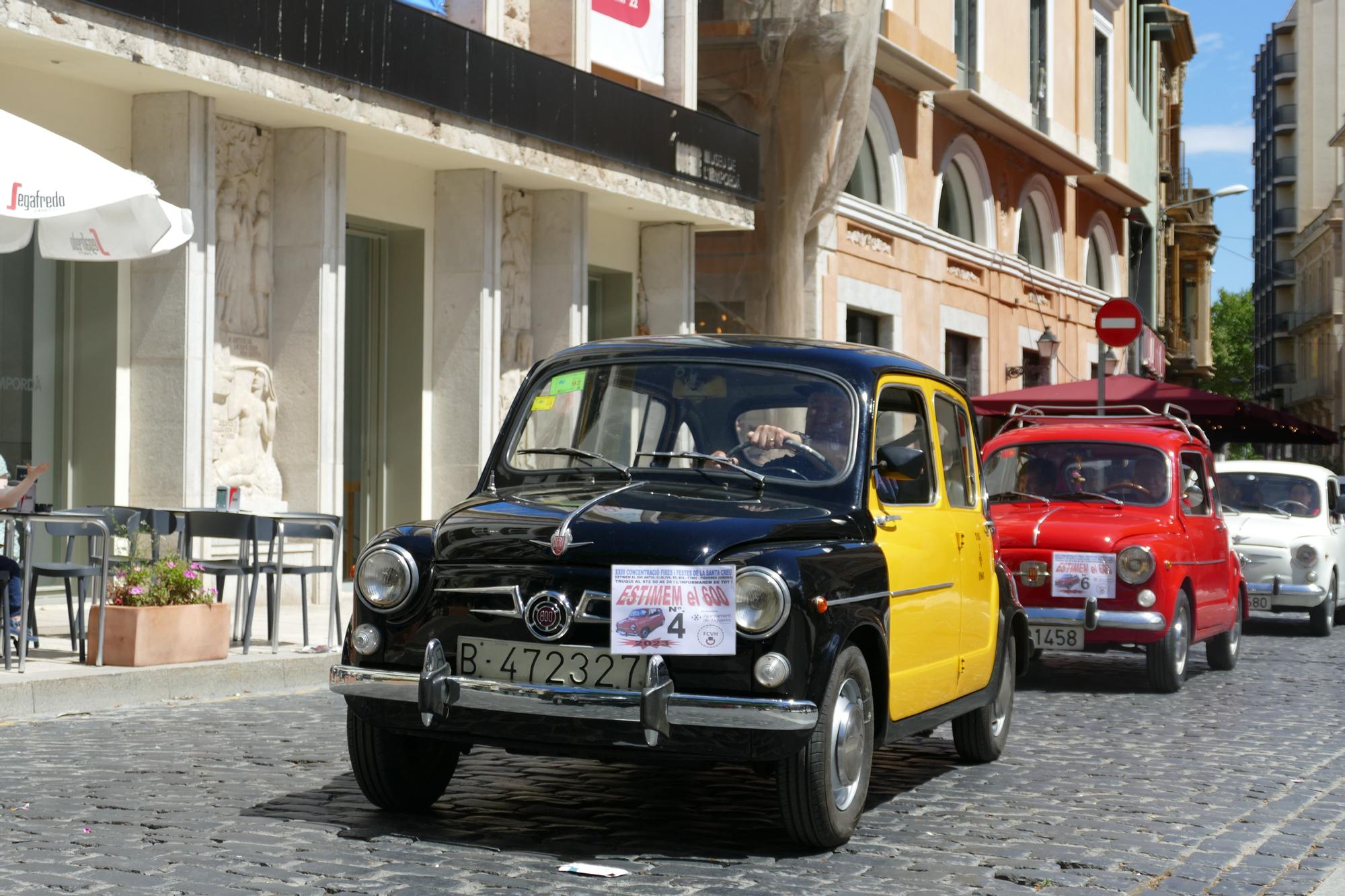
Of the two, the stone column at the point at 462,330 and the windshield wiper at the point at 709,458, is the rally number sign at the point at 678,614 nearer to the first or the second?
the windshield wiper at the point at 709,458

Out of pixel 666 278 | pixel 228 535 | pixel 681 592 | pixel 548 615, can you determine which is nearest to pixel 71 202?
pixel 228 535

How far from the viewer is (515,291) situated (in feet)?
65.4

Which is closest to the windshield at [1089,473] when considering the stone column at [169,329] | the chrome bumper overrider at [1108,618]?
the chrome bumper overrider at [1108,618]

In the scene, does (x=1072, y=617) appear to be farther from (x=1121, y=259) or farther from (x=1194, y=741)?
(x=1121, y=259)

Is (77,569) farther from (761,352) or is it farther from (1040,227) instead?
(1040,227)

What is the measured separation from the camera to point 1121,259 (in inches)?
1761

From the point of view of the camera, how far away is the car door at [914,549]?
268 inches

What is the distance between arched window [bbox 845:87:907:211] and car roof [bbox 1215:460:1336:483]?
10.7 metres

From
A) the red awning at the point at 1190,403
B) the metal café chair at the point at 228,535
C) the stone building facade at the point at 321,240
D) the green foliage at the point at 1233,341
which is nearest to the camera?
the metal café chair at the point at 228,535

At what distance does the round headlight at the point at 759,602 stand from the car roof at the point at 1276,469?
12.9 metres

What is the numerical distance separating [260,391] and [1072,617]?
761 centimetres

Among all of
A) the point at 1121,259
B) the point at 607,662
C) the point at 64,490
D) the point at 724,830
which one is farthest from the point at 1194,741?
the point at 1121,259

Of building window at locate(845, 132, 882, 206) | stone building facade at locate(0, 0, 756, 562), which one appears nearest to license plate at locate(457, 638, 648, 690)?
stone building facade at locate(0, 0, 756, 562)

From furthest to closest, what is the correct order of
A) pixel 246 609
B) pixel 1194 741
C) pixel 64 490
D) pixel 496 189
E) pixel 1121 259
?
pixel 1121 259
pixel 496 189
pixel 64 490
pixel 246 609
pixel 1194 741
